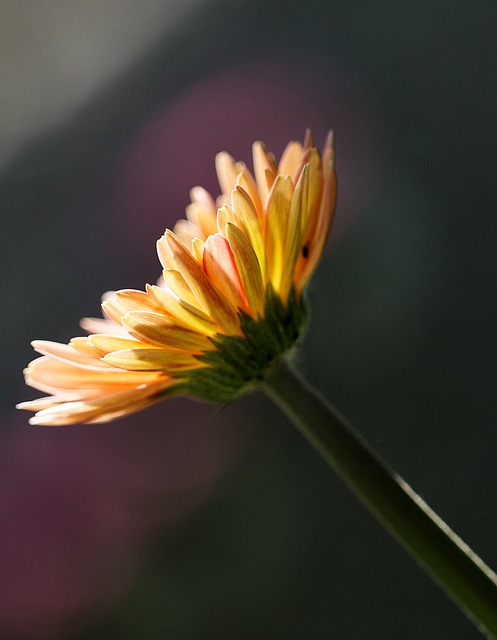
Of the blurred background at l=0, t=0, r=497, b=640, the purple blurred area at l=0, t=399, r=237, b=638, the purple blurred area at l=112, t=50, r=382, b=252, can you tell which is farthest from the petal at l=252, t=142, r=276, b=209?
the purple blurred area at l=112, t=50, r=382, b=252

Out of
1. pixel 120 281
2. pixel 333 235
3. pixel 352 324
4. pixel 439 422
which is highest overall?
pixel 120 281

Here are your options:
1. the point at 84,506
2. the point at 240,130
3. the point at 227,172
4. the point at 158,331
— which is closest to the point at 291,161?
the point at 227,172

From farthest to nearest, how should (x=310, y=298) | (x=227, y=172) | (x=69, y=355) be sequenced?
(x=310, y=298)
(x=227, y=172)
(x=69, y=355)

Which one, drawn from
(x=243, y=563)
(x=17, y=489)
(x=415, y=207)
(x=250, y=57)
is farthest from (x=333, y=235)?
(x=17, y=489)

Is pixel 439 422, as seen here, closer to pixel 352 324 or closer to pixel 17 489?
pixel 352 324

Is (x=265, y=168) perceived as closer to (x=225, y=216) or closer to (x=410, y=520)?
(x=225, y=216)

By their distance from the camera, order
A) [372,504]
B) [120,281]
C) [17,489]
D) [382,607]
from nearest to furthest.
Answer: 1. [372,504]
2. [17,489]
3. [382,607]
4. [120,281]
